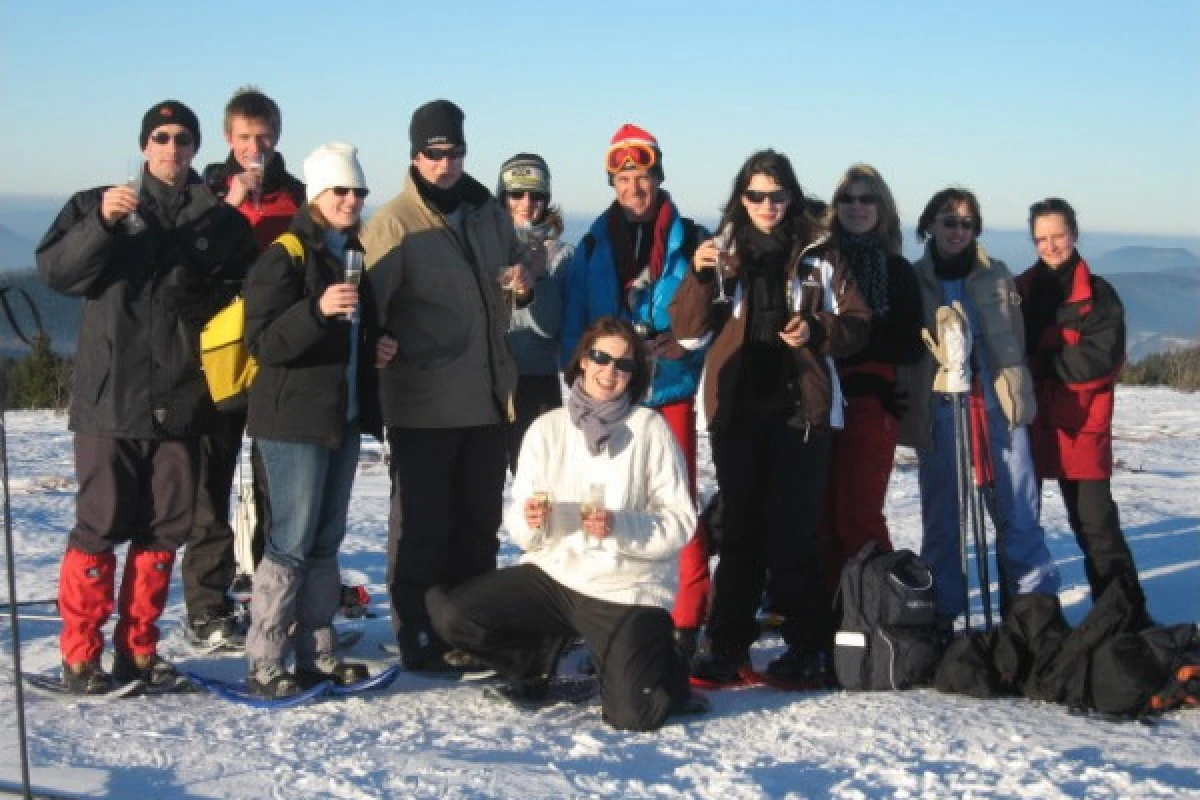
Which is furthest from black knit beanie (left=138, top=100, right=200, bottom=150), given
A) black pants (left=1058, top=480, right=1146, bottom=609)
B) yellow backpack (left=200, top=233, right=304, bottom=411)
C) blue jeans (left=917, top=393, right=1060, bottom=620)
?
black pants (left=1058, top=480, right=1146, bottom=609)

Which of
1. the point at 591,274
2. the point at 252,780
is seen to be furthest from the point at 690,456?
the point at 252,780

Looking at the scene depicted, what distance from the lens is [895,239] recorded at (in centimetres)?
628

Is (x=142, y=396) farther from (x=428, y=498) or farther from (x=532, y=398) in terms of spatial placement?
(x=532, y=398)

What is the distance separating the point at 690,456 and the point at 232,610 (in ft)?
7.03

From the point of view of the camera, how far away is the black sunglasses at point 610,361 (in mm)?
5188

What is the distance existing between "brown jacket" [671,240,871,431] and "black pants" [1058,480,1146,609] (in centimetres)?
161

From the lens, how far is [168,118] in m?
5.23

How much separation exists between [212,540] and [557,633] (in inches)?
71.3

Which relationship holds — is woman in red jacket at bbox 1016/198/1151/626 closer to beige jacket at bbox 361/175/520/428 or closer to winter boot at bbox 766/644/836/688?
winter boot at bbox 766/644/836/688

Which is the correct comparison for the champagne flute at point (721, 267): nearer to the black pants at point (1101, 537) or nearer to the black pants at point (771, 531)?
the black pants at point (771, 531)

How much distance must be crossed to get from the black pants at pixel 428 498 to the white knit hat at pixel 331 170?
107 centimetres

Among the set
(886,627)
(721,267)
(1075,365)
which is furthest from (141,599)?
(1075,365)

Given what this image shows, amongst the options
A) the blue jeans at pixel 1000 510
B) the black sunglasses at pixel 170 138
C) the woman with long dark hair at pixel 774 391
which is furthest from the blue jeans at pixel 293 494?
the blue jeans at pixel 1000 510

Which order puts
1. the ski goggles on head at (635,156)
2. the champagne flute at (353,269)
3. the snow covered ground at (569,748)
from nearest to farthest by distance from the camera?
the snow covered ground at (569,748) < the champagne flute at (353,269) < the ski goggles on head at (635,156)
